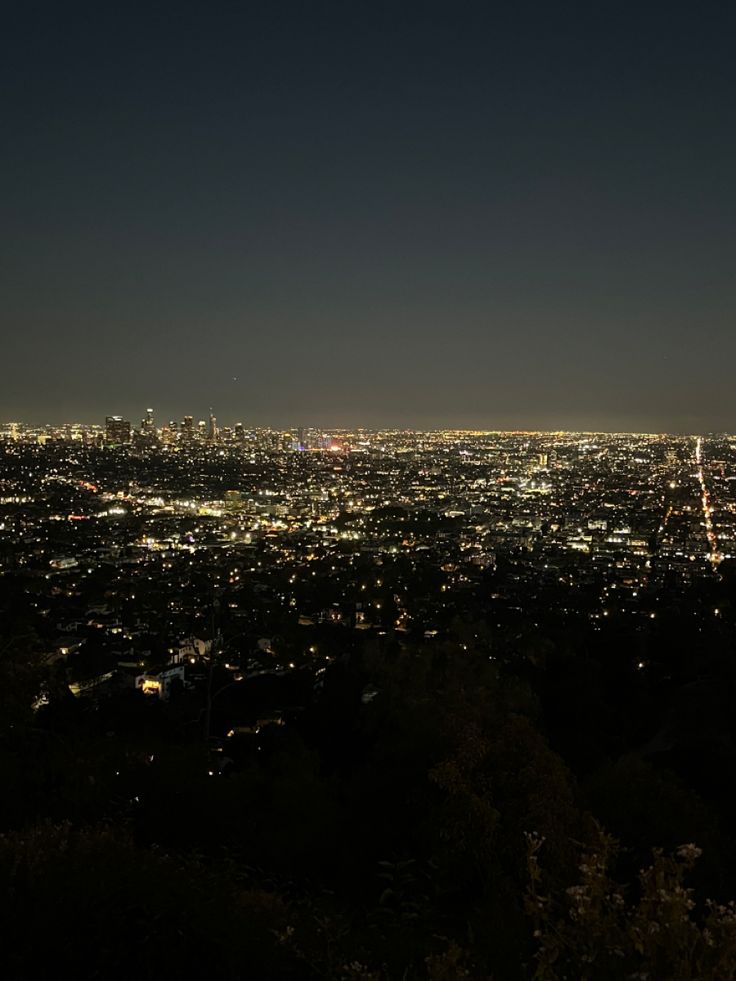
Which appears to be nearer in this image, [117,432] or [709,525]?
[709,525]

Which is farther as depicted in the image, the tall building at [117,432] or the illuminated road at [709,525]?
the tall building at [117,432]

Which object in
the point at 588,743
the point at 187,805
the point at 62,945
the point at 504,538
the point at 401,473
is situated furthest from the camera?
the point at 401,473

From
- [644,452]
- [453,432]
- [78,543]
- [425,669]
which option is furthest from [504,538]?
[453,432]

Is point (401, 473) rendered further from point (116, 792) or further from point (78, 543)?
point (116, 792)

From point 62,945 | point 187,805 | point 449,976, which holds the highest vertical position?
point 449,976

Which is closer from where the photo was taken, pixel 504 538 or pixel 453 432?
pixel 504 538

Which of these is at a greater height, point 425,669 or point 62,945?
point 62,945

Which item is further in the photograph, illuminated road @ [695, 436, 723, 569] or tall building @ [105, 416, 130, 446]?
tall building @ [105, 416, 130, 446]

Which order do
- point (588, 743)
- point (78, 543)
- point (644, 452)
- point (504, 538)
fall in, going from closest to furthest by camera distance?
point (588, 743)
point (78, 543)
point (504, 538)
point (644, 452)
